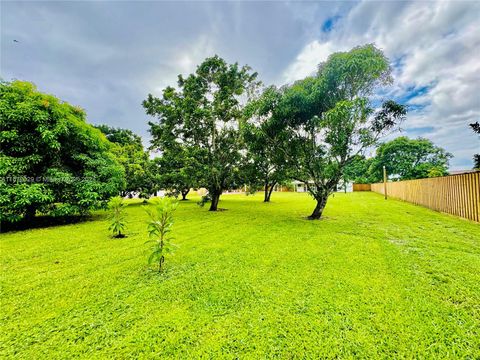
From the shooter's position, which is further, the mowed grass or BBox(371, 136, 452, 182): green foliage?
BBox(371, 136, 452, 182): green foliage

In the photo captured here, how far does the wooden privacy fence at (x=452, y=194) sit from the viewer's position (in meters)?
6.67

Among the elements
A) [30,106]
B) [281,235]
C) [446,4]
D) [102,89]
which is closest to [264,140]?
[281,235]

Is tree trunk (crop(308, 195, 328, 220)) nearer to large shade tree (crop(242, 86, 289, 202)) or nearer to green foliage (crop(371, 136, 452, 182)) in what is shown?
large shade tree (crop(242, 86, 289, 202))

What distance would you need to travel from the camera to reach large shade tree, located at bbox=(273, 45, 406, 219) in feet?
21.2

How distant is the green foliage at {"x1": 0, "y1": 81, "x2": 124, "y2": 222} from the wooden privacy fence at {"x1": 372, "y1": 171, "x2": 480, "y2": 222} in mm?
13763

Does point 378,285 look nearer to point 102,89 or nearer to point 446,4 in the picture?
point 446,4

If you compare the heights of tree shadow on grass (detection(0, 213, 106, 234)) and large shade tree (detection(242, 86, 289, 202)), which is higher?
large shade tree (detection(242, 86, 289, 202))

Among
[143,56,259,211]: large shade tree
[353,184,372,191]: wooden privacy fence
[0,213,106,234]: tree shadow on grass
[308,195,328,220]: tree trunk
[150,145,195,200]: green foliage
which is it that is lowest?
[0,213,106,234]: tree shadow on grass

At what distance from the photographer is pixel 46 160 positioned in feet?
23.8

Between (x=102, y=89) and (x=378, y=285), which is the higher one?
(x=102, y=89)

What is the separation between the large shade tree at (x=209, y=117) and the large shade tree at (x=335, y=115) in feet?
14.0

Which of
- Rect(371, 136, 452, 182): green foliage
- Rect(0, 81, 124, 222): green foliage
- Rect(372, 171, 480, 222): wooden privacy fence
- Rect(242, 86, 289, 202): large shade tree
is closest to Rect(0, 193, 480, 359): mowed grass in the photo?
Rect(0, 81, 124, 222): green foliage

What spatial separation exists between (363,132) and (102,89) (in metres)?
14.1

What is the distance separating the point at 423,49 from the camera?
8891 millimetres
